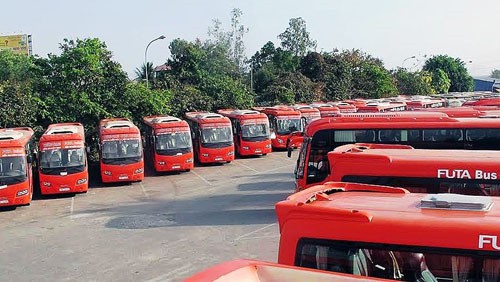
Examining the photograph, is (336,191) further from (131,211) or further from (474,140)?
(131,211)

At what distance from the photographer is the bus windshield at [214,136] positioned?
2719 cm

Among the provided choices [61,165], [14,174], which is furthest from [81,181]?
[14,174]

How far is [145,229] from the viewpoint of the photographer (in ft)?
51.0

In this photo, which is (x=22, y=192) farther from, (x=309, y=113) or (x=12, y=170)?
(x=309, y=113)

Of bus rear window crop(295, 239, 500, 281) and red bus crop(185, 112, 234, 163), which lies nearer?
bus rear window crop(295, 239, 500, 281)

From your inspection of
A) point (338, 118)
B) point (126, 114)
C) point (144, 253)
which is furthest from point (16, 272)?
point (126, 114)

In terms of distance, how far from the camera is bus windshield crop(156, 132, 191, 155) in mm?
25125

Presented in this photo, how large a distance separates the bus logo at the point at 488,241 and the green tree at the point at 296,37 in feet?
241

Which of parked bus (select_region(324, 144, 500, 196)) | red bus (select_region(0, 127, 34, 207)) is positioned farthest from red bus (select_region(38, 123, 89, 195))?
parked bus (select_region(324, 144, 500, 196))

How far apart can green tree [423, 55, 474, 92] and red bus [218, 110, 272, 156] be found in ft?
220

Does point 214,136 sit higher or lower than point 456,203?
lower

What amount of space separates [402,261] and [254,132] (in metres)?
25.2

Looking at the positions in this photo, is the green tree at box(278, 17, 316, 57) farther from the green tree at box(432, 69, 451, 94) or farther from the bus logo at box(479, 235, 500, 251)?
the bus logo at box(479, 235, 500, 251)

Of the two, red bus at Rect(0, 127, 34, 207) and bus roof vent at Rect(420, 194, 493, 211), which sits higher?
bus roof vent at Rect(420, 194, 493, 211)
